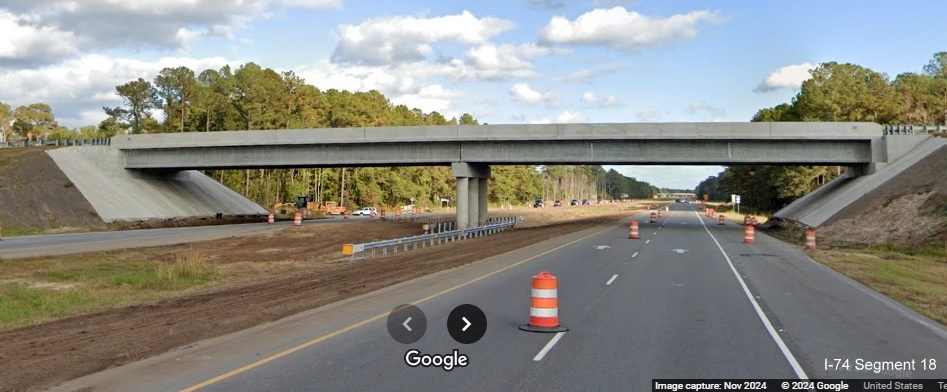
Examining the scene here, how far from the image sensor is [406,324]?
1113 cm

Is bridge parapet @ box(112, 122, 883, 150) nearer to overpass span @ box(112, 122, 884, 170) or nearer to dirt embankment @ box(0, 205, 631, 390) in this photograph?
overpass span @ box(112, 122, 884, 170)

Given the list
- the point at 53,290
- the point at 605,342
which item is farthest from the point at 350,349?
the point at 53,290

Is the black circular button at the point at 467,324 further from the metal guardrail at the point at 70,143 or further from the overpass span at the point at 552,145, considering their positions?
the metal guardrail at the point at 70,143

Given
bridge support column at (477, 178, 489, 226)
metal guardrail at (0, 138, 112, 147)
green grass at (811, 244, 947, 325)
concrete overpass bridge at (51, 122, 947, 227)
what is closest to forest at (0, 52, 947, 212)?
metal guardrail at (0, 138, 112, 147)

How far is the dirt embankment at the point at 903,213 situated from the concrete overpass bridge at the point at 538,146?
16.7 feet

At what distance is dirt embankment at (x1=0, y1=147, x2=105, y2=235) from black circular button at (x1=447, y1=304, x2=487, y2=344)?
39318mm

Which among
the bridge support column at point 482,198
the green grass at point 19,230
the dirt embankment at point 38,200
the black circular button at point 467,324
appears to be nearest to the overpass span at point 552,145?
the bridge support column at point 482,198

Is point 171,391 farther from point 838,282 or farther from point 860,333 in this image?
point 838,282

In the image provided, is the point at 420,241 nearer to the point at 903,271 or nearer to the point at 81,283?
the point at 81,283

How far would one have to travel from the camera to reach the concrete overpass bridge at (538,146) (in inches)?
1766

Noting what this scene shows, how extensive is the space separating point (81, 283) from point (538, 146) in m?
34.8

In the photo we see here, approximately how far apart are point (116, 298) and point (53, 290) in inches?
105

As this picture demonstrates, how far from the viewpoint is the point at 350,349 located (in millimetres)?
9172

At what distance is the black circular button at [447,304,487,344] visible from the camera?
398 inches
